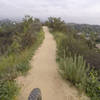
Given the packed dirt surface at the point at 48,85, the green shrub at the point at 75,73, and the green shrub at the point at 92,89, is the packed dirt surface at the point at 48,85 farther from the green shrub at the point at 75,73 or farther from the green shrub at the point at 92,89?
the green shrub at the point at 92,89

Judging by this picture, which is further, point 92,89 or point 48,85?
point 48,85

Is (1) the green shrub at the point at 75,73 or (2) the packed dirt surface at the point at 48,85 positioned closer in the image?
(2) the packed dirt surface at the point at 48,85

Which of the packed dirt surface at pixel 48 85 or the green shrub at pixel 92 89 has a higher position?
the green shrub at pixel 92 89

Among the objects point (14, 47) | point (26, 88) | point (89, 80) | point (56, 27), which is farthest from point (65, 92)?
point (56, 27)

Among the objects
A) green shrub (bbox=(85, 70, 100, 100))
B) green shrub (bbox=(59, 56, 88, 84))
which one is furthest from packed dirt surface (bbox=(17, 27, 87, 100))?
green shrub (bbox=(85, 70, 100, 100))

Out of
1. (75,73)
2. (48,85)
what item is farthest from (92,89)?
(48,85)

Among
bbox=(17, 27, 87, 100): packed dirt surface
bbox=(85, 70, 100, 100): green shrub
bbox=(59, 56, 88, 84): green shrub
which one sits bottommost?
bbox=(17, 27, 87, 100): packed dirt surface

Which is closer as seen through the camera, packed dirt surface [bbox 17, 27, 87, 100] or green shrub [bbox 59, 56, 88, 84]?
packed dirt surface [bbox 17, 27, 87, 100]

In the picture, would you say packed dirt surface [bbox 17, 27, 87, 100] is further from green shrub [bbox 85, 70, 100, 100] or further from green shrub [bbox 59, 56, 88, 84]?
green shrub [bbox 85, 70, 100, 100]

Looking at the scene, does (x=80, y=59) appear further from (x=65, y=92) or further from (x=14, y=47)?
(x=14, y=47)

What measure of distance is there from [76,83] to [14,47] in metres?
4.53

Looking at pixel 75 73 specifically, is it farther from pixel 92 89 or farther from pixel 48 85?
pixel 48 85

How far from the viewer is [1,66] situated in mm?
3723

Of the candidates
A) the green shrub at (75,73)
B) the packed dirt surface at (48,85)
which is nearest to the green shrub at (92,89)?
the green shrub at (75,73)
